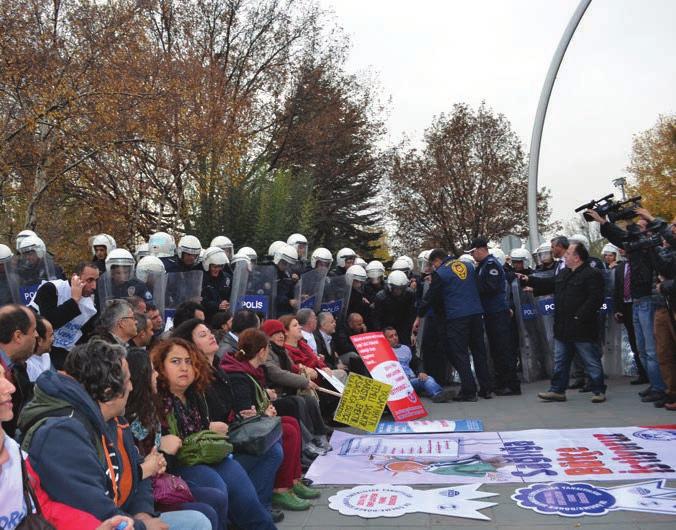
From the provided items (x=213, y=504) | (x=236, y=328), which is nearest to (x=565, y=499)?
(x=213, y=504)

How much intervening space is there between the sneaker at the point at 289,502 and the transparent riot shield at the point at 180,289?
322cm

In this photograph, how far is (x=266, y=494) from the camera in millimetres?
5219

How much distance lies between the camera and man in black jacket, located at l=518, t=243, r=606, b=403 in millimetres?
9484

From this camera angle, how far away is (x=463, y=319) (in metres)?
10.4

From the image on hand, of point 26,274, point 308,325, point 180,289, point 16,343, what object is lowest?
point 308,325

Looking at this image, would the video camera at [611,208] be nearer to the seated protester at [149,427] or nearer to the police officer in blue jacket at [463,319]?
the police officer in blue jacket at [463,319]

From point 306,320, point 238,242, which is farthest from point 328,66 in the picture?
point 306,320

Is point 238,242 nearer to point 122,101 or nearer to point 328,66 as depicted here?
point 122,101

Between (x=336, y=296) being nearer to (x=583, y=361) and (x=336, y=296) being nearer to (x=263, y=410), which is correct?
(x=583, y=361)

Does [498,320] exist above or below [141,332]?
below

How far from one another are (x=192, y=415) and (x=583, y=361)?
6492 millimetres

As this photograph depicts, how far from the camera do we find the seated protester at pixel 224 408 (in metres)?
5.14

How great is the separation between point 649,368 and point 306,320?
4280 millimetres

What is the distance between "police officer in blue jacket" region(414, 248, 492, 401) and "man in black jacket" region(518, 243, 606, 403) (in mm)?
1036
